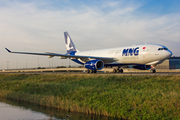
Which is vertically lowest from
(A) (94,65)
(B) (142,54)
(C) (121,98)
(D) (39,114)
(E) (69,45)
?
(D) (39,114)

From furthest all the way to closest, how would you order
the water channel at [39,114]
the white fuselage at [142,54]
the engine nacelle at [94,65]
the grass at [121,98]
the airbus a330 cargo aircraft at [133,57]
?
the engine nacelle at [94,65], the airbus a330 cargo aircraft at [133,57], the white fuselage at [142,54], the water channel at [39,114], the grass at [121,98]

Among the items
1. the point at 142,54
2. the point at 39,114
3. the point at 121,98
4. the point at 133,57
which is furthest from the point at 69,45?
the point at 121,98

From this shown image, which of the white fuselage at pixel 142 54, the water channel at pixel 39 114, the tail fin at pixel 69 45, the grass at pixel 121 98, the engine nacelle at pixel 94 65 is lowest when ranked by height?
the water channel at pixel 39 114

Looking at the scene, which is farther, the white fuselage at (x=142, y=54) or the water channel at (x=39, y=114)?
the white fuselage at (x=142, y=54)

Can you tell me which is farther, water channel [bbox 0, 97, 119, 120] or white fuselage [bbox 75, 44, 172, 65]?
white fuselage [bbox 75, 44, 172, 65]

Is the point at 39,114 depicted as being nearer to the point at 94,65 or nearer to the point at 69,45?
the point at 94,65

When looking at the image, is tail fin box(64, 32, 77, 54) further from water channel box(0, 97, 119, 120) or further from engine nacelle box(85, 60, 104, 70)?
water channel box(0, 97, 119, 120)

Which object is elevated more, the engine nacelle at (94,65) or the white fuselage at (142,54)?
the white fuselage at (142,54)

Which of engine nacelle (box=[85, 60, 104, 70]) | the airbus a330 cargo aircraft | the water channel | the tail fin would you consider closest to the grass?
the water channel

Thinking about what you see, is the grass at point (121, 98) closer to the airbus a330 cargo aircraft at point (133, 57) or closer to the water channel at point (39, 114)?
the water channel at point (39, 114)

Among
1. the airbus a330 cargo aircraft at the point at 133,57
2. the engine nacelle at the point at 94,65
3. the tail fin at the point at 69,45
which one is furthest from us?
the tail fin at the point at 69,45

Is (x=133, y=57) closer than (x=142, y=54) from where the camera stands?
No

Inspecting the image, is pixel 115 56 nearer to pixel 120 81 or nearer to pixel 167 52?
pixel 167 52

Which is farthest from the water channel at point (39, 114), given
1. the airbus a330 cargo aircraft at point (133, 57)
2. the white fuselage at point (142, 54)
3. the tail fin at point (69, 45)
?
the tail fin at point (69, 45)
